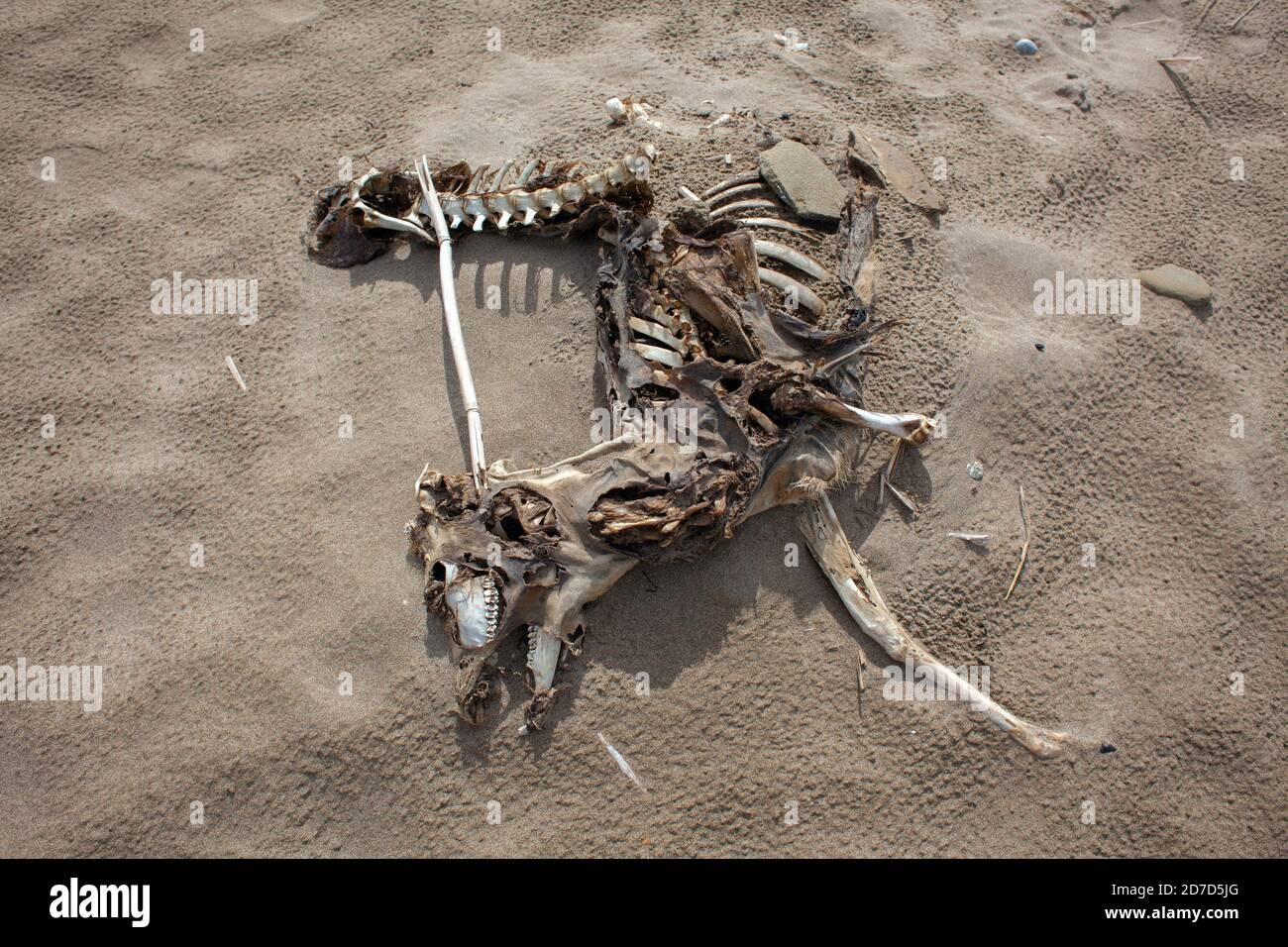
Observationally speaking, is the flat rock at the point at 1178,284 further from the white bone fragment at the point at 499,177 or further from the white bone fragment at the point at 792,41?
the white bone fragment at the point at 499,177

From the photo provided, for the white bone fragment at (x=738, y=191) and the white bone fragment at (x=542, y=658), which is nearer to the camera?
the white bone fragment at (x=542, y=658)

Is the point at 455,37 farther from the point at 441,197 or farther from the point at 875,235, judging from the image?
the point at 875,235

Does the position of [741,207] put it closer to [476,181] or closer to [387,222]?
[476,181]

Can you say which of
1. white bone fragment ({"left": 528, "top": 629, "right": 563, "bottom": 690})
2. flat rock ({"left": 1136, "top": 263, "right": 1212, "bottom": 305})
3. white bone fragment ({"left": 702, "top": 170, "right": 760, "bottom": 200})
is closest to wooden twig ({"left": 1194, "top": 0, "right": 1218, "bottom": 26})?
flat rock ({"left": 1136, "top": 263, "right": 1212, "bottom": 305})

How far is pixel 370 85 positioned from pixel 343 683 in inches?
167

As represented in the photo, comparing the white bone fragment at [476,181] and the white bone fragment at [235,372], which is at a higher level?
the white bone fragment at [476,181]

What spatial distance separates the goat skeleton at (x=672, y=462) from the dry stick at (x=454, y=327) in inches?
0.7

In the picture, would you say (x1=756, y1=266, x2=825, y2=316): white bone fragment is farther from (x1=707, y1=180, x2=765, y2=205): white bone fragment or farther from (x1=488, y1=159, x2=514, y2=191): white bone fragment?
(x1=488, y1=159, x2=514, y2=191): white bone fragment

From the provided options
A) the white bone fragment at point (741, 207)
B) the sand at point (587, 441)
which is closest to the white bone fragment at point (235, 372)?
the sand at point (587, 441)

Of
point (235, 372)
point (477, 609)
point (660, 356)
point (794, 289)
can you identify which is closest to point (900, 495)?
point (794, 289)

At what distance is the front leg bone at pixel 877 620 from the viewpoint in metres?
3.48

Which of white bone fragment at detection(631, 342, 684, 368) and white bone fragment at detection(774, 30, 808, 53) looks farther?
white bone fragment at detection(774, 30, 808, 53)

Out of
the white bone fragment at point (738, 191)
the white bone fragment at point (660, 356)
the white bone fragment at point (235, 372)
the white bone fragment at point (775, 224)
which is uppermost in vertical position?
the white bone fragment at point (738, 191)

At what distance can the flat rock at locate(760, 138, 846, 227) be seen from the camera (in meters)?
4.53
